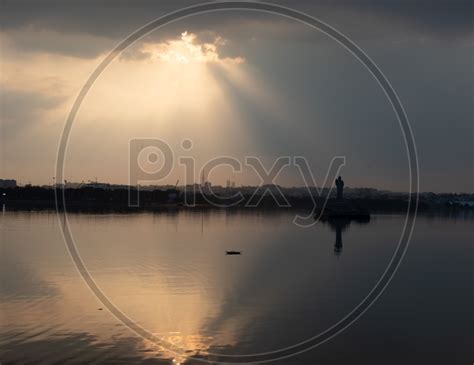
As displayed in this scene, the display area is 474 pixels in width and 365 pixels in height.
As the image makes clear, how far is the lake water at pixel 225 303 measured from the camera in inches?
583

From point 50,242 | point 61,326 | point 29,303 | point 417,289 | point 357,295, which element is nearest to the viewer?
point 61,326

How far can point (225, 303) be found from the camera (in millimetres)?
20562

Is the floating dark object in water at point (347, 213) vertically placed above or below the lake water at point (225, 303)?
above

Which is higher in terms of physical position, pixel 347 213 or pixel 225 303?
pixel 347 213

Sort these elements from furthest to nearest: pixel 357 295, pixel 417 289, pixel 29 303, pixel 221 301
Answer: pixel 417 289 < pixel 357 295 < pixel 221 301 < pixel 29 303

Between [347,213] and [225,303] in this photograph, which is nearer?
[225,303]

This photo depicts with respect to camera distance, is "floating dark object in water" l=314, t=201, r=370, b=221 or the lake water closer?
the lake water

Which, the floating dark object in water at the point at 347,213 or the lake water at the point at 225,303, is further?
the floating dark object in water at the point at 347,213

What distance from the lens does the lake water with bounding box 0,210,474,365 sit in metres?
14.8

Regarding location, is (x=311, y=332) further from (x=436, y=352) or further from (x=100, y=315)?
(x=100, y=315)

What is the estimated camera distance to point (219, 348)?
581 inches

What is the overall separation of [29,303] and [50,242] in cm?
2025

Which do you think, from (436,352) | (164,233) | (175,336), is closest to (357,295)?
(436,352)

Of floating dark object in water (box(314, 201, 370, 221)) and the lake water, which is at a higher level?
floating dark object in water (box(314, 201, 370, 221))
